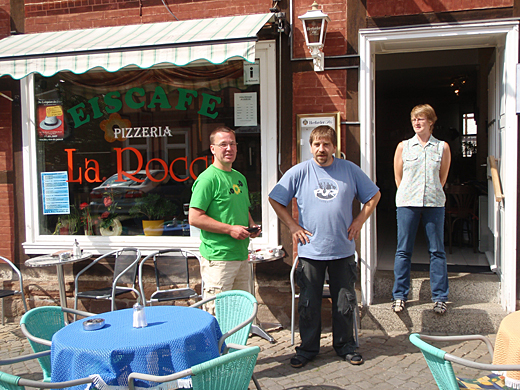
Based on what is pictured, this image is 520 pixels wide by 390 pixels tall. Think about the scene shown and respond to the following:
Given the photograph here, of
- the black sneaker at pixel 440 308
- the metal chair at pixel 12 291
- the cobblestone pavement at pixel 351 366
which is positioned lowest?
the cobblestone pavement at pixel 351 366

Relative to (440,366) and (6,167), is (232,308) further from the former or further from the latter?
(6,167)

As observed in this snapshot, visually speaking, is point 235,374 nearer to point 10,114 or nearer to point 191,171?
point 191,171

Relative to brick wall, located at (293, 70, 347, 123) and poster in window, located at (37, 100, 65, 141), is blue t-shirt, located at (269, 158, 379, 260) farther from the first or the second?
poster in window, located at (37, 100, 65, 141)

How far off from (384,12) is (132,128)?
298 cm

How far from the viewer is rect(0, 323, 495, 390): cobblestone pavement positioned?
3598mm

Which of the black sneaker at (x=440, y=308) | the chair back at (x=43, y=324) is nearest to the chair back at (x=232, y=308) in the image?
the chair back at (x=43, y=324)

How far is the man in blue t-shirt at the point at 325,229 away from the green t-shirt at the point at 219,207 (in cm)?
38

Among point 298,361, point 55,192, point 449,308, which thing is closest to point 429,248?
point 449,308

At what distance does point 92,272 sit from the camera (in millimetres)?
5504

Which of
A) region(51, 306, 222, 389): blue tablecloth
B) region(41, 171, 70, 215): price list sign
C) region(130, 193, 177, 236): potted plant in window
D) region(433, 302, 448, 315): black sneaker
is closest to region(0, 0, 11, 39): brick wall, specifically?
region(41, 171, 70, 215): price list sign

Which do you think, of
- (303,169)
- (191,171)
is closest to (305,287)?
(303,169)

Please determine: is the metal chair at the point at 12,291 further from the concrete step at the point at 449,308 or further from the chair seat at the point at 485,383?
the chair seat at the point at 485,383

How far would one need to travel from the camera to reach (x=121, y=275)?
15.6 feet

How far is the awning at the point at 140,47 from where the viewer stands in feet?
13.7
